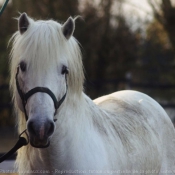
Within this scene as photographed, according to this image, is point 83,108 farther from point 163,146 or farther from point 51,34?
point 163,146

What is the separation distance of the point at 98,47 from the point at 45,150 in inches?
471

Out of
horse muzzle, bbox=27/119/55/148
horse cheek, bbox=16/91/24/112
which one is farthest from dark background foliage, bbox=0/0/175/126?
horse muzzle, bbox=27/119/55/148

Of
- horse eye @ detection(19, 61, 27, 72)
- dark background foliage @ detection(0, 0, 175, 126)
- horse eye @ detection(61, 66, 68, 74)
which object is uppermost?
horse eye @ detection(19, 61, 27, 72)

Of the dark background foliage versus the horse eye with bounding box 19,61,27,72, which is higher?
the horse eye with bounding box 19,61,27,72

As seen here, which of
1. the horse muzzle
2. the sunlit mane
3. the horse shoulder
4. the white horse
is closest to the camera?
the horse muzzle

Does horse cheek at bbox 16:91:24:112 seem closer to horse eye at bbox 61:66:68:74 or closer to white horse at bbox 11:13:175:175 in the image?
white horse at bbox 11:13:175:175

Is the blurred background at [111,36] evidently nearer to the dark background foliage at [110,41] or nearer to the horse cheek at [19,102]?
the dark background foliage at [110,41]

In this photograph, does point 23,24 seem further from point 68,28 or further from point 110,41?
point 110,41

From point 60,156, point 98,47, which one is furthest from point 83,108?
point 98,47

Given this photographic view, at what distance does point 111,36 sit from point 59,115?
12156 millimetres

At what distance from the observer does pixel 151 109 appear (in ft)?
16.5

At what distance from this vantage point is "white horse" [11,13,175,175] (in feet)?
11.2

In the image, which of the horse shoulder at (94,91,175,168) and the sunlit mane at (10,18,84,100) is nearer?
the sunlit mane at (10,18,84,100)

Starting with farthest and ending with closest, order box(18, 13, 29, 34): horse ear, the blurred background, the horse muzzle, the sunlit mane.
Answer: the blurred background < box(18, 13, 29, 34): horse ear < the sunlit mane < the horse muzzle
